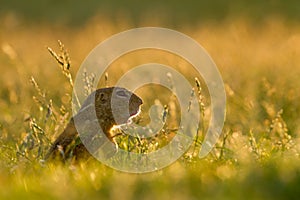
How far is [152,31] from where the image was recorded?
651 inches

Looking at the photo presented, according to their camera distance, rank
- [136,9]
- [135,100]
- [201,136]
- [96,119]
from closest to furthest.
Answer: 1. [96,119]
2. [135,100]
3. [201,136]
4. [136,9]

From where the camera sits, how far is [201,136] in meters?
6.04

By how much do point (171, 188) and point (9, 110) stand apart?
4.15 m

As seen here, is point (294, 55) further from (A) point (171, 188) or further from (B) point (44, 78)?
(A) point (171, 188)

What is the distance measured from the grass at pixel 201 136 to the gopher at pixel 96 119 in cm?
10

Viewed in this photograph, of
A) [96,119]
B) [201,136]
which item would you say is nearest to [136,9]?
[201,136]

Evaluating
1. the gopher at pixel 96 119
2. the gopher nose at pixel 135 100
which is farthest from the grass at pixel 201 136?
the gopher nose at pixel 135 100

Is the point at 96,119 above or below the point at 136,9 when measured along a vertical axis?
below

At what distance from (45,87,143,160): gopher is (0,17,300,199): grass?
0.10 m

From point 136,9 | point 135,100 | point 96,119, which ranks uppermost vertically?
point 136,9

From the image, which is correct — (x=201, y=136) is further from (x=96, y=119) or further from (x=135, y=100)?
(x=96, y=119)

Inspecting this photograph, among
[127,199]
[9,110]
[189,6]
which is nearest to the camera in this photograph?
[127,199]

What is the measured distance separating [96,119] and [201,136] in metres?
0.78

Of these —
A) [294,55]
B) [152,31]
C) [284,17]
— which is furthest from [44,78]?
[284,17]
